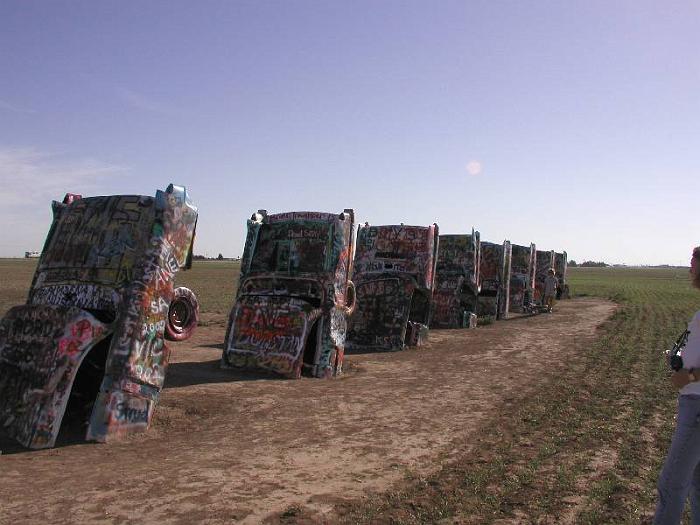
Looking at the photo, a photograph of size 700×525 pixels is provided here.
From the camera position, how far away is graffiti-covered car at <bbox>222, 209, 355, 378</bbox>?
34.4 ft

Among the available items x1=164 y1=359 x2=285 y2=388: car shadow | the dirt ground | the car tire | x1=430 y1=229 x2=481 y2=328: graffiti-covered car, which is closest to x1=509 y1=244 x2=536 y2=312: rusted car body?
x1=430 y1=229 x2=481 y2=328: graffiti-covered car

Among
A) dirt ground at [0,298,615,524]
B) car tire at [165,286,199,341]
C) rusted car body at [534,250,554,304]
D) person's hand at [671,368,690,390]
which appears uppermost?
rusted car body at [534,250,554,304]

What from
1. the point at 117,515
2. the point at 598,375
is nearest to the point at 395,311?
the point at 598,375

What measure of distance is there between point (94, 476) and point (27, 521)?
0.96 metres

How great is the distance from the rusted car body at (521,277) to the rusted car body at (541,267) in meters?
3.16

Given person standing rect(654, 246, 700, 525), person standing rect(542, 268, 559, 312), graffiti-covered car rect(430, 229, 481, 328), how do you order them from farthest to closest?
person standing rect(542, 268, 559, 312)
graffiti-covered car rect(430, 229, 481, 328)
person standing rect(654, 246, 700, 525)

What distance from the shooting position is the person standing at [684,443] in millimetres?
3533

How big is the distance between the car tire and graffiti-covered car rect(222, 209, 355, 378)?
263 cm

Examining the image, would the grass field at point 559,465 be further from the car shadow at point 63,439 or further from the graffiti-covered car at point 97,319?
the car shadow at point 63,439

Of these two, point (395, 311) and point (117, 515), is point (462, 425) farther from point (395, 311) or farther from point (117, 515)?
point (395, 311)

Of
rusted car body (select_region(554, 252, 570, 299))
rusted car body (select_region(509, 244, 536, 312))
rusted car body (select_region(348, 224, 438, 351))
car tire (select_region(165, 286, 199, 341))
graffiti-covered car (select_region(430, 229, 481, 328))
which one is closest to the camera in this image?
car tire (select_region(165, 286, 199, 341))

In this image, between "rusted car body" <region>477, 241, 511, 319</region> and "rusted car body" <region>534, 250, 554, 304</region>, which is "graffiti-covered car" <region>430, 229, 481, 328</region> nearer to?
"rusted car body" <region>477, 241, 511, 319</region>

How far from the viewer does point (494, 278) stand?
23.5 m

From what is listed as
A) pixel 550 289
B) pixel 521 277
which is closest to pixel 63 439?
pixel 550 289
